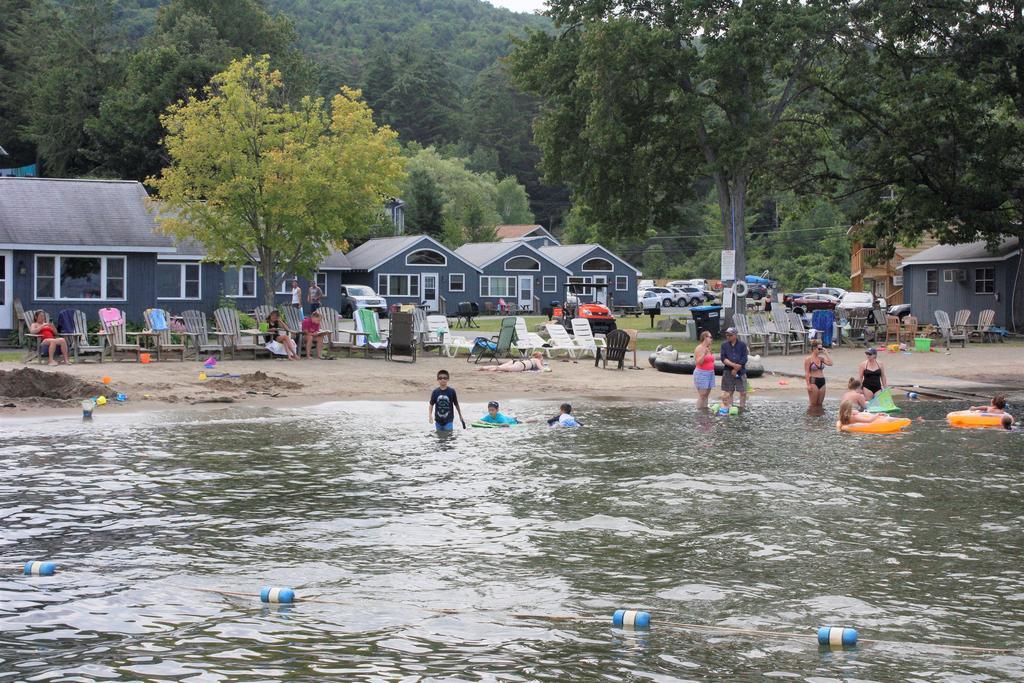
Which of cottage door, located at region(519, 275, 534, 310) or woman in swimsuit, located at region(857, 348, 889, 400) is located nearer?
woman in swimsuit, located at region(857, 348, 889, 400)

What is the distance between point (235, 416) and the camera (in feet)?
71.4

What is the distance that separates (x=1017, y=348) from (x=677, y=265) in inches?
3140

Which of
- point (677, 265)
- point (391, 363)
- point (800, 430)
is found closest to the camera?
point (800, 430)

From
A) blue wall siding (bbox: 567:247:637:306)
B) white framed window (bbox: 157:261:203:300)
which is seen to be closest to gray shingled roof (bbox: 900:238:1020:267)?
blue wall siding (bbox: 567:247:637:306)

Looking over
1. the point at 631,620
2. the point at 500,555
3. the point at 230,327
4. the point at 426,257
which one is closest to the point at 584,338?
the point at 230,327

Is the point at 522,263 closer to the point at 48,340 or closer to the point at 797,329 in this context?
the point at 797,329

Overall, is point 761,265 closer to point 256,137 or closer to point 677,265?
point 677,265

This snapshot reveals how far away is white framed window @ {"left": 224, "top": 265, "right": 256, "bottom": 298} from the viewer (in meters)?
48.9

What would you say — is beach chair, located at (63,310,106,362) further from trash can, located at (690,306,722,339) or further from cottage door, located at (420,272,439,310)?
cottage door, located at (420,272,439,310)

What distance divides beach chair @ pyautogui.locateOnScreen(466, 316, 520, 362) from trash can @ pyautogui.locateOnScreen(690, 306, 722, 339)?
38.3 ft

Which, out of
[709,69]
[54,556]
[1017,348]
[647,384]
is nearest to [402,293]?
[709,69]

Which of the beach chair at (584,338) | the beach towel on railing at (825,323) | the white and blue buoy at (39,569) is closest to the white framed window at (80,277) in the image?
the beach chair at (584,338)

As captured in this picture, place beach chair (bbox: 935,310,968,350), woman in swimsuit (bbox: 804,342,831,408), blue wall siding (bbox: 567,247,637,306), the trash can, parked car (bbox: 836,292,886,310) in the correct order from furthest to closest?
blue wall siding (bbox: 567,247,637,306) → parked car (bbox: 836,292,886,310) → the trash can → beach chair (bbox: 935,310,968,350) → woman in swimsuit (bbox: 804,342,831,408)

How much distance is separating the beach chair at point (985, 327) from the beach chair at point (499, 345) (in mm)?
18810
